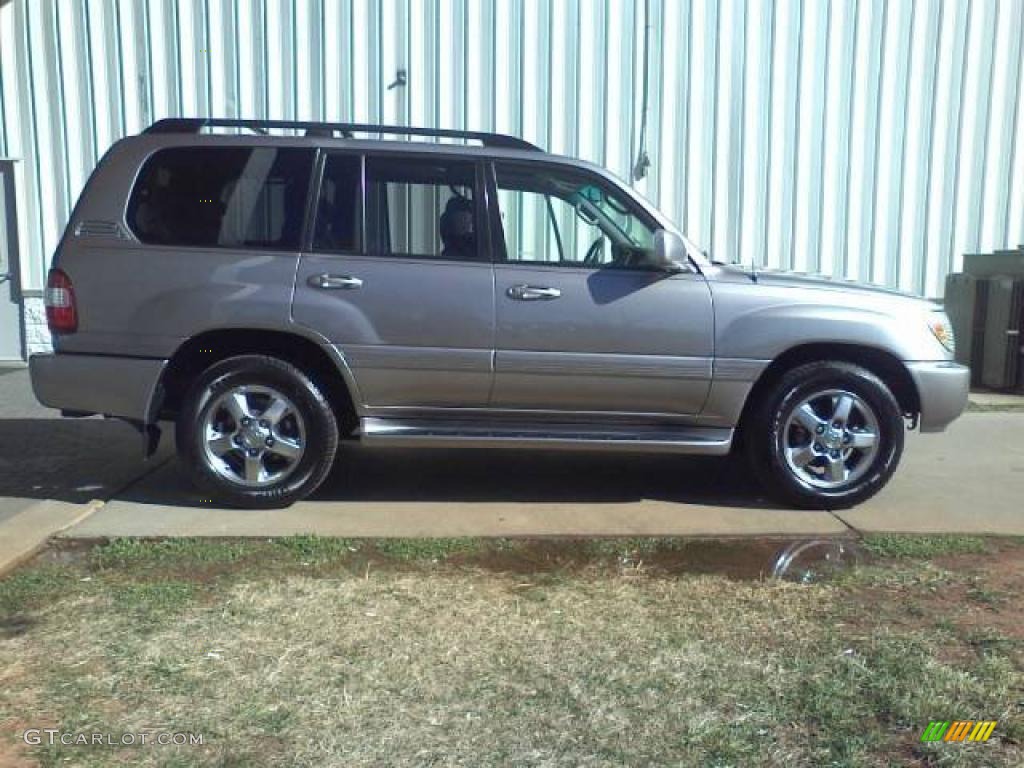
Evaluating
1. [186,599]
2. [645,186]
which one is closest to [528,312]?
[186,599]

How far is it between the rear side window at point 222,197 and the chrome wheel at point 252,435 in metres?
0.83

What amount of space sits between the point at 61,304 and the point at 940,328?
484 cm

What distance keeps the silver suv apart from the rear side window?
1cm

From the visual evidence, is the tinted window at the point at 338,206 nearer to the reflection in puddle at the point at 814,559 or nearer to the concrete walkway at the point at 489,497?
the concrete walkway at the point at 489,497

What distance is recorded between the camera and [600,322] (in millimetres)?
5000

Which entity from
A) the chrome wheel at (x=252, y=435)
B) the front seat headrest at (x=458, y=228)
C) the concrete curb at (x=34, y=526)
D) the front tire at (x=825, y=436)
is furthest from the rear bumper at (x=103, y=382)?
the front tire at (x=825, y=436)

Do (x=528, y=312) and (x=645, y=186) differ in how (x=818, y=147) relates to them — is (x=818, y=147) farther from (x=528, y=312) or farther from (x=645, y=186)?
(x=528, y=312)

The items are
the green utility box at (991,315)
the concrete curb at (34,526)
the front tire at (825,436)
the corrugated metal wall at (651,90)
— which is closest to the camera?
the concrete curb at (34,526)

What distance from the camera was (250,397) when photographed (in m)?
5.06

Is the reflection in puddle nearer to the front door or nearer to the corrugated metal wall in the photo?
the front door

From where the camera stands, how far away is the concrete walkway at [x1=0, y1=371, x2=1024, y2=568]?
4906 mm

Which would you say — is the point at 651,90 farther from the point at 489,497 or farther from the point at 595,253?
the point at 489,497

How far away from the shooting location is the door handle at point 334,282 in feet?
16.2

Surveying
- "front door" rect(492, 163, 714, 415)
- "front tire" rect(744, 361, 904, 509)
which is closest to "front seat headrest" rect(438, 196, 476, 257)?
"front door" rect(492, 163, 714, 415)
